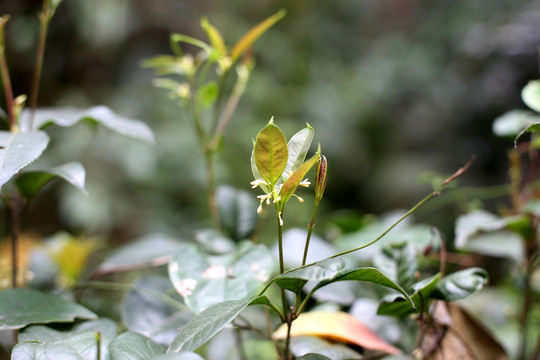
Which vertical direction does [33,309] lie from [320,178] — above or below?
below

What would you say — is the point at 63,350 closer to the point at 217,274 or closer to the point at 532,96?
the point at 217,274

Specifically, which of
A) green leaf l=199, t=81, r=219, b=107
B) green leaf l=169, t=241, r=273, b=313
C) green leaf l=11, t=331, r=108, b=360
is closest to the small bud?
green leaf l=169, t=241, r=273, b=313

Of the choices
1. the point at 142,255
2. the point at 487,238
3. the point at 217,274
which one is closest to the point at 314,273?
the point at 217,274

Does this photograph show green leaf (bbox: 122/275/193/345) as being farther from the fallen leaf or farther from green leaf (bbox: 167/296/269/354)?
the fallen leaf

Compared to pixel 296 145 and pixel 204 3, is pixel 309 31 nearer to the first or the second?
pixel 204 3

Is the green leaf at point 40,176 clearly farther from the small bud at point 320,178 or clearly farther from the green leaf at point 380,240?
the green leaf at point 380,240

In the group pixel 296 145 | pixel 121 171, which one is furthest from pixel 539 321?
pixel 121 171
